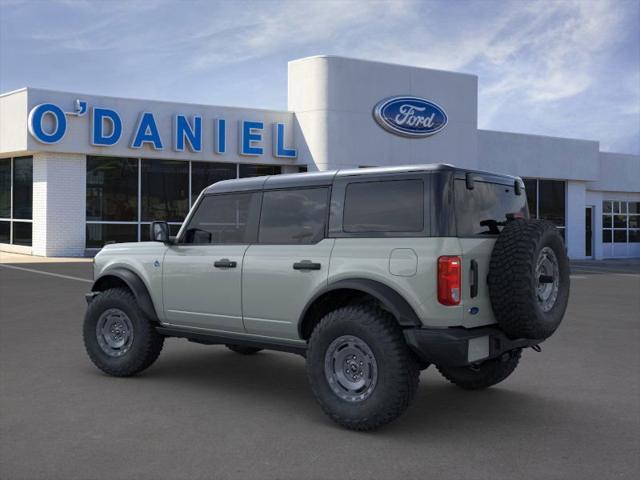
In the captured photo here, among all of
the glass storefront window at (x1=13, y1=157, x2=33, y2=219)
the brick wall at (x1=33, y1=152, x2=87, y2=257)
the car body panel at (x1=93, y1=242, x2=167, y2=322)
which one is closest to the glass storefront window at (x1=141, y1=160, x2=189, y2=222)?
the brick wall at (x1=33, y1=152, x2=87, y2=257)

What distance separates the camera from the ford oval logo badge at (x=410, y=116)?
1064 inches

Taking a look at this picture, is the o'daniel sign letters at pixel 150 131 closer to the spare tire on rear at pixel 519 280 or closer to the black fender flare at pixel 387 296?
the black fender flare at pixel 387 296

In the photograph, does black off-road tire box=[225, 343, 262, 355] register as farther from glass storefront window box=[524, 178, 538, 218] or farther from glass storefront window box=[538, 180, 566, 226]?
glass storefront window box=[538, 180, 566, 226]

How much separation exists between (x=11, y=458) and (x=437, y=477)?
2.66m

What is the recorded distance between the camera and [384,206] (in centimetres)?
554

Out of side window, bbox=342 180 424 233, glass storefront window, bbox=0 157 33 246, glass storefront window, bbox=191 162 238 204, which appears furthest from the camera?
glass storefront window, bbox=191 162 238 204

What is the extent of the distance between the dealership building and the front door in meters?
17.8

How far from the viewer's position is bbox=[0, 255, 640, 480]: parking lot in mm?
4492

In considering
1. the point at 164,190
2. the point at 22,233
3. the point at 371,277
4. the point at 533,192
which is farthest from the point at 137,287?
the point at 533,192

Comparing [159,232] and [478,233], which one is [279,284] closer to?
[159,232]

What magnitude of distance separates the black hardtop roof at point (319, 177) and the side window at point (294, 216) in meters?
0.07

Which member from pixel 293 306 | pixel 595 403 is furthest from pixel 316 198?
pixel 595 403

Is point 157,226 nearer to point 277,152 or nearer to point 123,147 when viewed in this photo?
point 123,147

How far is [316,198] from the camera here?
598 cm
